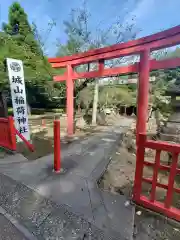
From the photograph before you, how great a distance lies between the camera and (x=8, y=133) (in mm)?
4230

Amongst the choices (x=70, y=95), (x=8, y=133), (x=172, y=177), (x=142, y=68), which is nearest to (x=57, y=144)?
(x=8, y=133)

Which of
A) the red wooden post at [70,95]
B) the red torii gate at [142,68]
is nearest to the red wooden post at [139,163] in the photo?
the red torii gate at [142,68]

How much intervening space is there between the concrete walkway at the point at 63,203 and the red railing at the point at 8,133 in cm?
65

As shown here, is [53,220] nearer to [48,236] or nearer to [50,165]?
[48,236]

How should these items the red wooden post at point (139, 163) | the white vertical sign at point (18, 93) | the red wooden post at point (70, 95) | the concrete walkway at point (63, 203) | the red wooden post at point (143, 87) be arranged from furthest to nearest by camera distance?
the red wooden post at point (70, 95), the red wooden post at point (143, 87), the white vertical sign at point (18, 93), the red wooden post at point (139, 163), the concrete walkway at point (63, 203)

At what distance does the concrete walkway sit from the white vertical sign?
1.33 meters

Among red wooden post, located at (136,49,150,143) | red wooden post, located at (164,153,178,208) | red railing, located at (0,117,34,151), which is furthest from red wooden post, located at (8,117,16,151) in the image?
red wooden post, located at (136,49,150,143)

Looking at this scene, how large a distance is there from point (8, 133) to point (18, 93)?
1216mm

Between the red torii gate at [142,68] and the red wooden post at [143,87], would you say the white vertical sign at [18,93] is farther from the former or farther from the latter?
the red wooden post at [143,87]

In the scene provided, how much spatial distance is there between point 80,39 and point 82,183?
9.91m

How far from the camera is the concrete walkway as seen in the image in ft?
6.12

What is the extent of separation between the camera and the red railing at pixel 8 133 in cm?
410

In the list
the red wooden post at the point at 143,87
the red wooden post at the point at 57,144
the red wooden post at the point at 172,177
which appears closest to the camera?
the red wooden post at the point at 172,177

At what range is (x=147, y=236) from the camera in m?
1.80
